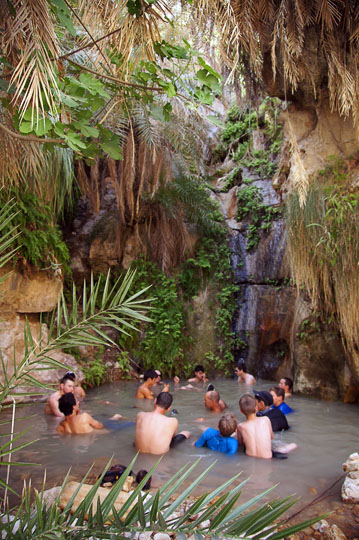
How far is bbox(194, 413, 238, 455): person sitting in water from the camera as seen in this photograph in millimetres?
4588

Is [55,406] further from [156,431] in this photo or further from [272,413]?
[272,413]

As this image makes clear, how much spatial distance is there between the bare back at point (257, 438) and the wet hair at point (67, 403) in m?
2.22

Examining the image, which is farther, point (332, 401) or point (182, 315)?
point (182, 315)

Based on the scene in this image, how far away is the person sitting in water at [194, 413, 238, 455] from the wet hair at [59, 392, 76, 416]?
1.69 metres

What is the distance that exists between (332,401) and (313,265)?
2543mm

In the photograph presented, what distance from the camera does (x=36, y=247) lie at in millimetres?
7695

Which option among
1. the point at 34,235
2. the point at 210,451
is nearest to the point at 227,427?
the point at 210,451

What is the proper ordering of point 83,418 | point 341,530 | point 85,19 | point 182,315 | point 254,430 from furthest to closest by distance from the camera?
point 182,315 → point 83,418 → point 254,430 → point 85,19 → point 341,530

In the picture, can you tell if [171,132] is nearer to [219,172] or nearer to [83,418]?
[219,172]

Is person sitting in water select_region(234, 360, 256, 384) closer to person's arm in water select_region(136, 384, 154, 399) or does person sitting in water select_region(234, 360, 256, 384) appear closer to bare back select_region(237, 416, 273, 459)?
person's arm in water select_region(136, 384, 154, 399)

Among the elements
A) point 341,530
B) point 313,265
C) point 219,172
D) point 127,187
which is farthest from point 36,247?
point 219,172

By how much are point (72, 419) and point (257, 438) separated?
2.44 metres

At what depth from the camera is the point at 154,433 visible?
4.58 m

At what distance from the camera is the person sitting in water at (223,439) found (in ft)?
15.1
